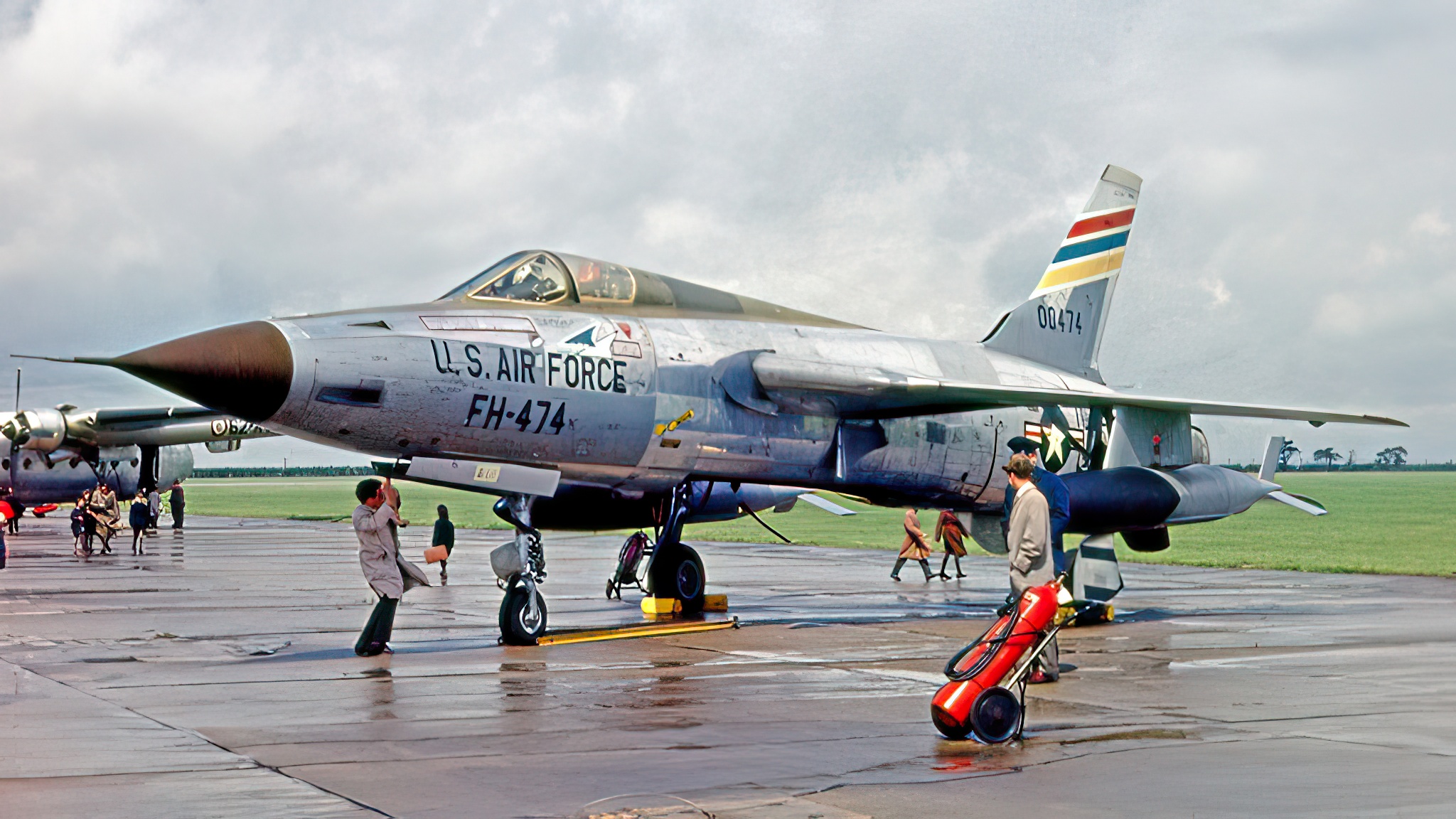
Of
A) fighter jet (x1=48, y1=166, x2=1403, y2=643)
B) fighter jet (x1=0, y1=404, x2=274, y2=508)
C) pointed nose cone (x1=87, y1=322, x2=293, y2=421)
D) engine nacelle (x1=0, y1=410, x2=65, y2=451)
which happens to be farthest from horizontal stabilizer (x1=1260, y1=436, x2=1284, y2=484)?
engine nacelle (x1=0, y1=410, x2=65, y2=451)

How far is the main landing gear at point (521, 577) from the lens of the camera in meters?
14.0

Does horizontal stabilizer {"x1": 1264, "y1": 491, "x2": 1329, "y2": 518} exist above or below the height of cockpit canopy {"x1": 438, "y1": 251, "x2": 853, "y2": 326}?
below

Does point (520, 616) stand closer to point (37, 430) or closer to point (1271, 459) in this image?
point (1271, 459)

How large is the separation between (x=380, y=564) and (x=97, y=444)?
37.8m

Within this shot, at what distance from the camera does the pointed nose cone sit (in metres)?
11.7

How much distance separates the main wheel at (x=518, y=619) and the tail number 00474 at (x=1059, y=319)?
10183 millimetres

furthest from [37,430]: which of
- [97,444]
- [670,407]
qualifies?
[670,407]

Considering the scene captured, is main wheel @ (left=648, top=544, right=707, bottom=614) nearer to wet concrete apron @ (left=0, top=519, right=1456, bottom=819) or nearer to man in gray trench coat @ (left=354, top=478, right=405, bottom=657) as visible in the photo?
wet concrete apron @ (left=0, top=519, right=1456, bottom=819)

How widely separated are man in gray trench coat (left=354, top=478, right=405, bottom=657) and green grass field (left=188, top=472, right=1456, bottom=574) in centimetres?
1219

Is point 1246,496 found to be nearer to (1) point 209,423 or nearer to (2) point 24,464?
(1) point 209,423

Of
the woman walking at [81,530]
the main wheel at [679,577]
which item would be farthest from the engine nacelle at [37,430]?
the main wheel at [679,577]

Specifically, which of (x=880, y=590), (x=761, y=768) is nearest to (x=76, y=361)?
(x=761, y=768)

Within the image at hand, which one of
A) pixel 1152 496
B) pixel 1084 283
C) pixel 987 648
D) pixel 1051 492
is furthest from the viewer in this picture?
pixel 1084 283

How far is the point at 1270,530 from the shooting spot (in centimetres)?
4675
